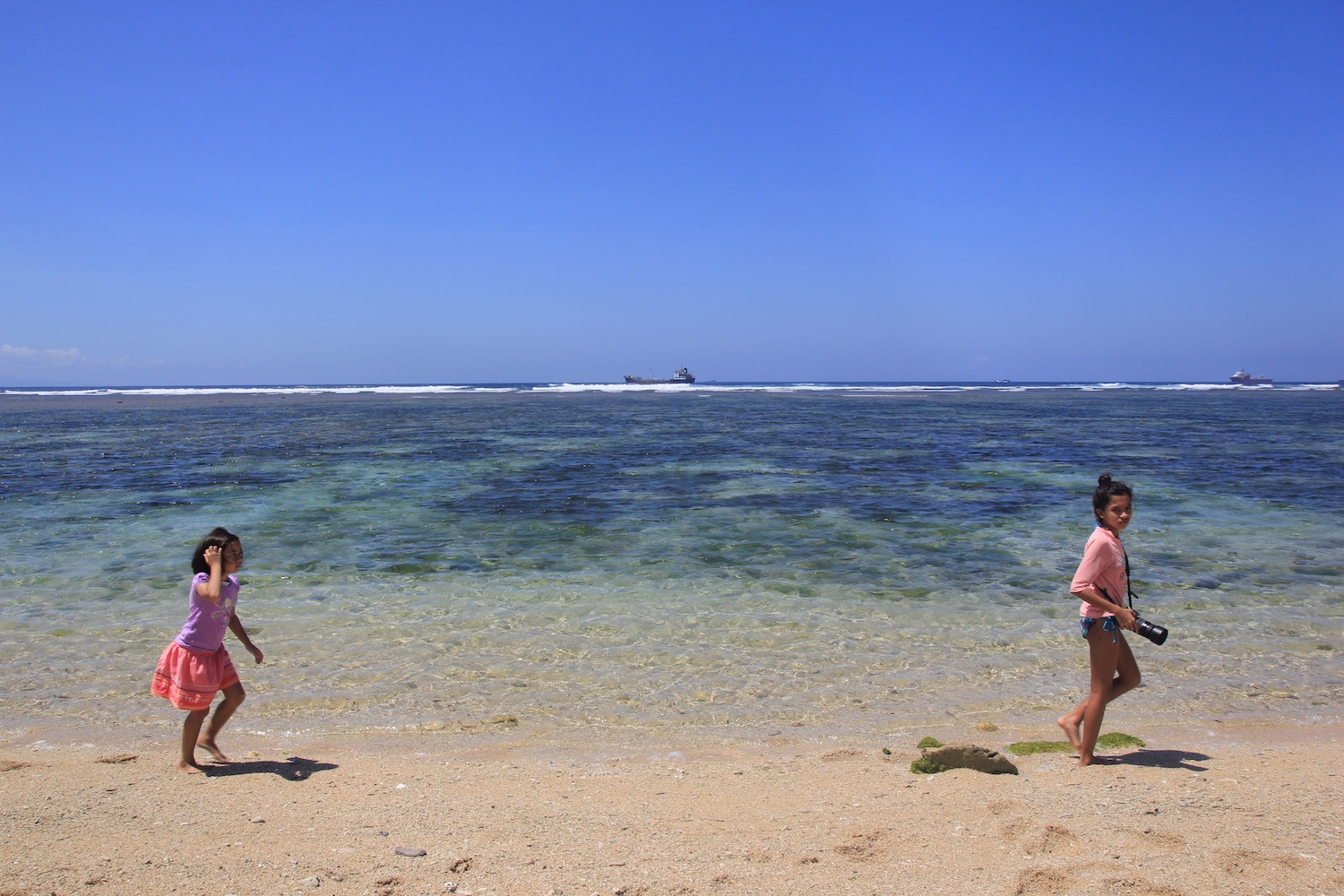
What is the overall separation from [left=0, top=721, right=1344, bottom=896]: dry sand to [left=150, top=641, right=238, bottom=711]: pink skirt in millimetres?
500

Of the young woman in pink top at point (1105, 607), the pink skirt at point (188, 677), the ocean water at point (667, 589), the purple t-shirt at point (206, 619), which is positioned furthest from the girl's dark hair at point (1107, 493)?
the pink skirt at point (188, 677)

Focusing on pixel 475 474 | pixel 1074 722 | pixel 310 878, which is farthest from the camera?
pixel 475 474

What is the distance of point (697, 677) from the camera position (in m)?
7.39

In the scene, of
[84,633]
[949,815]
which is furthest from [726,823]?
[84,633]

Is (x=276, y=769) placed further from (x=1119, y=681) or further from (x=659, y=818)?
(x=1119, y=681)

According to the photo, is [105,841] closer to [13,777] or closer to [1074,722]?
[13,777]

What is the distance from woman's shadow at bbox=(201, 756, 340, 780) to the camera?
534 centimetres

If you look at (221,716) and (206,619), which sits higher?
(206,619)

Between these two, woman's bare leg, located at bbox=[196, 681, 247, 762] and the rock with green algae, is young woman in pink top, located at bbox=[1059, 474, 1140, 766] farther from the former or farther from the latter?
woman's bare leg, located at bbox=[196, 681, 247, 762]

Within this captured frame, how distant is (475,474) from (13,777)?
17274mm

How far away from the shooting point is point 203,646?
5.25m

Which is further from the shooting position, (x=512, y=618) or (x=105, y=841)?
(x=512, y=618)

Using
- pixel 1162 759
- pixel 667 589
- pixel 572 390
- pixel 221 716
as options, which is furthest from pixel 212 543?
pixel 572 390

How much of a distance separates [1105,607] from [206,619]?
556 cm
